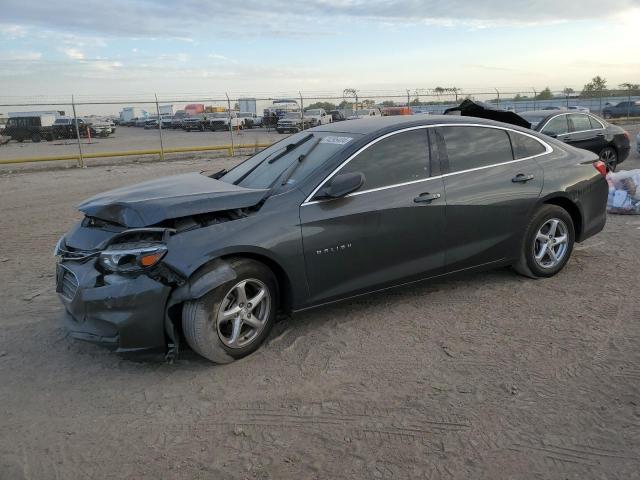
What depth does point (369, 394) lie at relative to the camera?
3500mm

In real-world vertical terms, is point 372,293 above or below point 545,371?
above

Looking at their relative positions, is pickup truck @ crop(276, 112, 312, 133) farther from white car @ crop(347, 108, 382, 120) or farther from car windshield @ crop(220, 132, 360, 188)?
car windshield @ crop(220, 132, 360, 188)

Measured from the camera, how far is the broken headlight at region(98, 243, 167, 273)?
12.1 ft

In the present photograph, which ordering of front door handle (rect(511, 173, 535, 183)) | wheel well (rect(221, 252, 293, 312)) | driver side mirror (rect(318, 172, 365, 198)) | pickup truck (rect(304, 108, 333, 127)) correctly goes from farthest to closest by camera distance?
pickup truck (rect(304, 108, 333, 127)) < front door handle (rect(511, 173, 535, 183)) < driver side mirror (rect(318, 172, 365, 198)) < wheel well (rect(221, 252, 293, 312))

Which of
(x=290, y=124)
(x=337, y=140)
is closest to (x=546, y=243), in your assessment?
(x=337, y=140)

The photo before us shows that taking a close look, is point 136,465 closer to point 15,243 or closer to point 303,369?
point 303,369

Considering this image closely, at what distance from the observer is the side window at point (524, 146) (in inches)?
208

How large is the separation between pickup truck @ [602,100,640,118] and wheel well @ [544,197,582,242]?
38.6 m

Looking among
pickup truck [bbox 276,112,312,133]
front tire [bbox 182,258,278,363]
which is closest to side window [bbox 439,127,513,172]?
front tire [bbox 182,258,278,363]

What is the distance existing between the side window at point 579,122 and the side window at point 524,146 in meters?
7.06

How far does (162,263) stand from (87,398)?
97cm

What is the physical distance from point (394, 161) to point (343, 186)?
26.4 inches

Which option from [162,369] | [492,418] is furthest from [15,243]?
[492,418]

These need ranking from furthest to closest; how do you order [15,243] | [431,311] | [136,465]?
1. [15,243]
2. [431,311]
3. [136,465]
